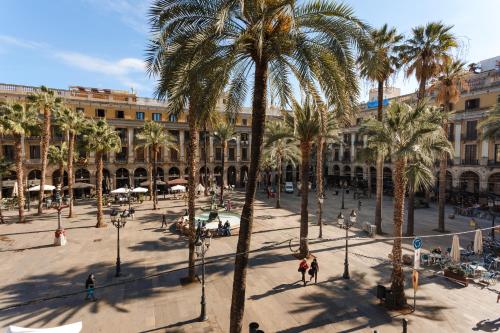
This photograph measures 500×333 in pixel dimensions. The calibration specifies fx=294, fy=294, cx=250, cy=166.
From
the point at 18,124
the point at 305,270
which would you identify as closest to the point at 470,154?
the point at 305,270

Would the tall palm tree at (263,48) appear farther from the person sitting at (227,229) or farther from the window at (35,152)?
the window at (35,152)

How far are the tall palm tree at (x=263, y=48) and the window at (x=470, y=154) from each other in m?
40.4

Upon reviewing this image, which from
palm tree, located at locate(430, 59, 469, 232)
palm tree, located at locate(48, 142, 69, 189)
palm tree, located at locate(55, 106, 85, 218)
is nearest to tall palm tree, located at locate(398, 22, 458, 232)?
palm tree, located at locate(430, 59, 469, 232)

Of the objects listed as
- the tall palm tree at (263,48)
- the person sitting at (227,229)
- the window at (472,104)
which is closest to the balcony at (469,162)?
the window at (472,104)

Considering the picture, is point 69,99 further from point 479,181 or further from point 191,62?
point 479,181

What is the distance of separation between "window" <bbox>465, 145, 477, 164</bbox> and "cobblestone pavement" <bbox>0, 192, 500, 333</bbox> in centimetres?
2021

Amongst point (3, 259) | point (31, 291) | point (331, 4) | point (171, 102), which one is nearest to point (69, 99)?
point (3, 259)

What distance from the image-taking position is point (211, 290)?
14.7 metres

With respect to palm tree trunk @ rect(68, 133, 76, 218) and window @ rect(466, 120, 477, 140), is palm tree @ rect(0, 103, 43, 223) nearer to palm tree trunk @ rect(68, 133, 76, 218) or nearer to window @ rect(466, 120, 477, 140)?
palm tree trunk @ rect(68, 133, 76, 218)

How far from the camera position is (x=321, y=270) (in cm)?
1723

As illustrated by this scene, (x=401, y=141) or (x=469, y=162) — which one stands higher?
(x=401, y=141)

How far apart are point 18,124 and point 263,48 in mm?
28916

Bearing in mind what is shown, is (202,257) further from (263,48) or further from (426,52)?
(426,52)

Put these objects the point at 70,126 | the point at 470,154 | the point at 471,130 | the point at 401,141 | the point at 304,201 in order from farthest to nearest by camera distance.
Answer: the point at 470,154 < the point at 471,130 < the point at 70,126 < the point at 304,201 < the point at 401,141
